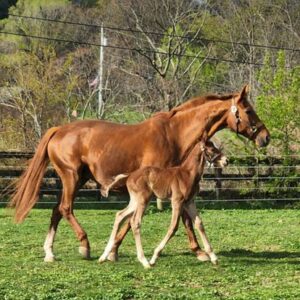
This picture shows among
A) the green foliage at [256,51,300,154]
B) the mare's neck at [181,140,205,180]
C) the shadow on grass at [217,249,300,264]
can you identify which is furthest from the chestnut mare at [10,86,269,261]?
the green foliage at [256,51,300,154]

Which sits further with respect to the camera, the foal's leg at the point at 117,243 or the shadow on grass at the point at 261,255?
the shadow on grass at the point at 261,255

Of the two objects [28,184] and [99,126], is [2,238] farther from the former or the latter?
[99,126]

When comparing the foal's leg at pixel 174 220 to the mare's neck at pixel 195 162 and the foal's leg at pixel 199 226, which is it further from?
the mare's neck at pixel 195 162

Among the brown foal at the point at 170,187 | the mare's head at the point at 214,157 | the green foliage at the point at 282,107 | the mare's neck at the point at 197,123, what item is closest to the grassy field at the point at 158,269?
the brown foal at the point at 170,187

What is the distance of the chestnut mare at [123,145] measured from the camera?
28.9 ft

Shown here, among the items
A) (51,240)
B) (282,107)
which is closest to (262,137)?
(51,240)

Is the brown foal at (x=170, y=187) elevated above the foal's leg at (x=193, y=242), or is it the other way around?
the brown foal at (x=170, y=187)

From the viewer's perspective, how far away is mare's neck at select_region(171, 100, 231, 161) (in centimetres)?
888

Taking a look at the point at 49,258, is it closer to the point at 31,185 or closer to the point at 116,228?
the point at 116,228

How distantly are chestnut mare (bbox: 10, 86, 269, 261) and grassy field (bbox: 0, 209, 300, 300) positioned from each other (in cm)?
60

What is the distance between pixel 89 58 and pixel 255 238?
22.0m

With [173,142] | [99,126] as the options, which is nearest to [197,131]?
[173,142]

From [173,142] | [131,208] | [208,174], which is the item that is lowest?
[208,174]

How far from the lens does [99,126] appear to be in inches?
364
